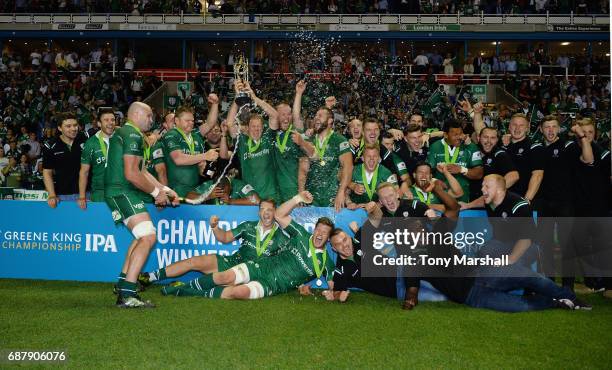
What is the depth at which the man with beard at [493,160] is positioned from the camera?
7652 millimetres

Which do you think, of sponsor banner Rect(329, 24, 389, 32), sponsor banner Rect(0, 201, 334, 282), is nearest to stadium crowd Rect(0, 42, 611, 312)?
sponsor banner Rect(0, 201, 334, 282)

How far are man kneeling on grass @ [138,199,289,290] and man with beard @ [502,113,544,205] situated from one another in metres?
2.97

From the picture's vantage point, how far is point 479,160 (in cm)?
810

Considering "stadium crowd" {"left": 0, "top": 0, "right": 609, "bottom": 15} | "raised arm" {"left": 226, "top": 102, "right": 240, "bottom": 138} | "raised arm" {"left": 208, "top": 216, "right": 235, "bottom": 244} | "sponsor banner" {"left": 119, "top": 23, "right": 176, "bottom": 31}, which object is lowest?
"raised arm" {"left": 208, "top": 216, "right": 235, "bottom": 244}

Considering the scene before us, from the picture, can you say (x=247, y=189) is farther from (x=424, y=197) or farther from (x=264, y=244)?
(x=424, y=197)

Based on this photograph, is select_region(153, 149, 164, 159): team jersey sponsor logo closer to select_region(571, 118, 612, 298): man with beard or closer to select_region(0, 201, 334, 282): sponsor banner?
select_region(0, 201, 334, 282): sponsor banner

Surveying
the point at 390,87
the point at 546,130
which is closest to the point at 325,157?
the point at 546,130

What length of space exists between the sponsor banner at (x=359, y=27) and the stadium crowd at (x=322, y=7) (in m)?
0.93

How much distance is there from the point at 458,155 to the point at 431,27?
2303 cm

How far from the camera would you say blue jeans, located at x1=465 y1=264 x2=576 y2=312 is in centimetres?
656

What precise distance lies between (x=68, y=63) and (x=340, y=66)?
40.4 feet

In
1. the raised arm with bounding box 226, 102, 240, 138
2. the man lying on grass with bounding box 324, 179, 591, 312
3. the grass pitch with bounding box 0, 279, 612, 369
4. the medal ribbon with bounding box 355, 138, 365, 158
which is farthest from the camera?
the medal ribbon with bounding box 355, 138, 365, 158

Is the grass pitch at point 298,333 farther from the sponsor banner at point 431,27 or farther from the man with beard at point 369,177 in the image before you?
the sponsor banner at point 431,27

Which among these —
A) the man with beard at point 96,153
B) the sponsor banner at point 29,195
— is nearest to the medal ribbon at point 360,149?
the man with beard at point 96,153
